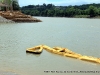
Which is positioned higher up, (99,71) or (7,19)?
(99,71)

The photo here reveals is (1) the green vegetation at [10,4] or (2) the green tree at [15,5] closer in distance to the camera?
(1) the green vegetation at [10,4]

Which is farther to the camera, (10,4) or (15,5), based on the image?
(15,5)

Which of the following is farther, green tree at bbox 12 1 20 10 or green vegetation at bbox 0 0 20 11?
green tree at bbox 12 1 20 10

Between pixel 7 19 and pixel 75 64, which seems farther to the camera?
pixel 7 19

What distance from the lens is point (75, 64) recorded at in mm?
23203

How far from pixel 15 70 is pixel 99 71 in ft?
20.1

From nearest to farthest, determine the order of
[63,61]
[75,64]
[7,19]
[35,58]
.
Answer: [75,64]
[63,61]
[35,58]
[7,19]

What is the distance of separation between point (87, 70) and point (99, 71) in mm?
945

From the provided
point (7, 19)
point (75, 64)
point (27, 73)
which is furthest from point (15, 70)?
point (7, 19)

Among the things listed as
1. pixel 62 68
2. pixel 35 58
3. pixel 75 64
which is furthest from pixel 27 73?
pixel 35 58

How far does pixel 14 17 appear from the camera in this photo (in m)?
103

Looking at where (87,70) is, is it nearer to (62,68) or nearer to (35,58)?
(62,68)

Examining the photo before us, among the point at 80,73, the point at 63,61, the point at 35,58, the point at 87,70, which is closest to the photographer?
the point at 80,73

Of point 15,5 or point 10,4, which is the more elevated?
point 10,4
